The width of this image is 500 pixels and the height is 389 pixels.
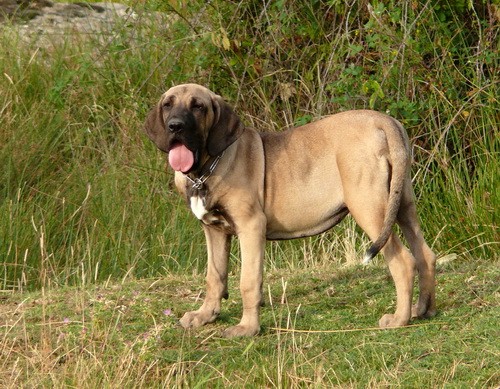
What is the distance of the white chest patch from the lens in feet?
20.4

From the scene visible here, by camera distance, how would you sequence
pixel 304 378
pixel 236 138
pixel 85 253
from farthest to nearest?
pixel 85 253 → pixel 236 138 → pixel 304 378

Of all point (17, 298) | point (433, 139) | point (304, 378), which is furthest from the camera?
point (433, 139)

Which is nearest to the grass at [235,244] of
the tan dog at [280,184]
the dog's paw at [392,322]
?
the dog's paw at [392,322]

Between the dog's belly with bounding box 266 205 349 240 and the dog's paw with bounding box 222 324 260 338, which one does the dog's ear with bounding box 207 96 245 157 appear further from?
the dog's paw with bounding box 222 324 260 338

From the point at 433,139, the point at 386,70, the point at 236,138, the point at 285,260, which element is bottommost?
the point at 285,260

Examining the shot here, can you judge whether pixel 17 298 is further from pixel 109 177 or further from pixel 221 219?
pixel 109 177

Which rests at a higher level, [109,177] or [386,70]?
[386,70]

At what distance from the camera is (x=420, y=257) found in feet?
21.2

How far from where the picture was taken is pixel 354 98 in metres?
9.83

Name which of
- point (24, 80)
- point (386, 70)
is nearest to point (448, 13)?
point (386, 70)

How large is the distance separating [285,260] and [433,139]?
1.72 metres

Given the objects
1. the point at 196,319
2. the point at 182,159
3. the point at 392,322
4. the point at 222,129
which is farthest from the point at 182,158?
the point at 392,322

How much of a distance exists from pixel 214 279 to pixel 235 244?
3189 mm

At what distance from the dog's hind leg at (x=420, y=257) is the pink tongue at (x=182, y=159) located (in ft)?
4.11
